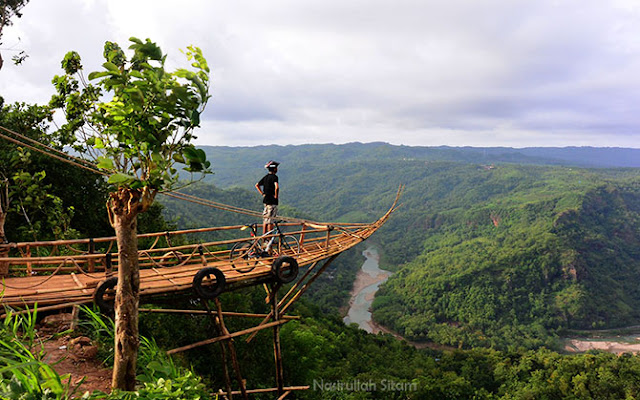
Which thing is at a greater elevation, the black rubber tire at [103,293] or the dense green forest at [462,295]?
the black rubber tire at [103,293]

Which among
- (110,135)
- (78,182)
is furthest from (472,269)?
(110,135)

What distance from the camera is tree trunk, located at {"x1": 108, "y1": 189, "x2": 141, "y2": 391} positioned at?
140 inches

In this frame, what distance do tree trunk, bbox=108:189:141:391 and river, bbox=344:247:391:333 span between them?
239 ft

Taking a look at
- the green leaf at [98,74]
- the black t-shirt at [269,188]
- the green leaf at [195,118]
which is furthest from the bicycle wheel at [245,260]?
the green leaf at [98,74]

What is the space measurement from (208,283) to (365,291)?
92759 mm

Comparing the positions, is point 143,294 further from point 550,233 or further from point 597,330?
point 550,233

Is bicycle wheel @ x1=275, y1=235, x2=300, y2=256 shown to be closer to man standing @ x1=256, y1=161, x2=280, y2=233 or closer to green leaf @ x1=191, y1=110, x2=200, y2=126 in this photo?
man standing @ x1=256, y1=161, x2=280, y2=233

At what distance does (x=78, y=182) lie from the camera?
50.1 feet

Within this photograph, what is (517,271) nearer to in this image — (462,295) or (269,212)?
(462,295)

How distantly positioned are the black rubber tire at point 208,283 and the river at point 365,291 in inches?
2814

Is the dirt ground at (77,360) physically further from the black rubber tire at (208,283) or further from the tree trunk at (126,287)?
the black rubber tire at (208,283)

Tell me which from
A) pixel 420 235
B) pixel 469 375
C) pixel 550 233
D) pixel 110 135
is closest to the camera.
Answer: pixel 110 135

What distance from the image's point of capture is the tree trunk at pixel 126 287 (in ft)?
11.7

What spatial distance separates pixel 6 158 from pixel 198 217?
7306cm
